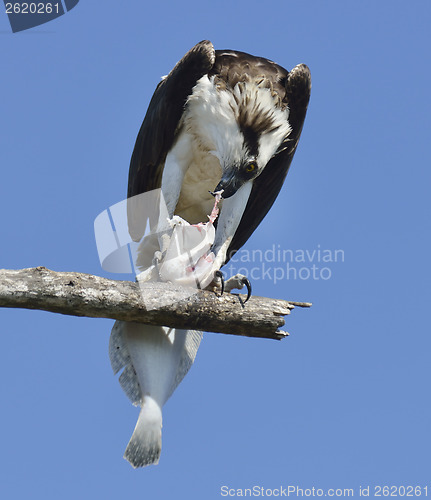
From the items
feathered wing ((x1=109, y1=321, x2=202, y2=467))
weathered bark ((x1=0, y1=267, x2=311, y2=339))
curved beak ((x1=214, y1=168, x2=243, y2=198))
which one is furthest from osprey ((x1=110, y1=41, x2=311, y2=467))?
weathered bark ((x1=0, y1=267, x2=311, y2=339))

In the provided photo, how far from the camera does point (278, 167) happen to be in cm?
736

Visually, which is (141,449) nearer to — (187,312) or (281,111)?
(187,312)

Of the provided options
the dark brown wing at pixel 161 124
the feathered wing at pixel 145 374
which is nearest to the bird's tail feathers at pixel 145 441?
the feathered wing at pixel 145 374

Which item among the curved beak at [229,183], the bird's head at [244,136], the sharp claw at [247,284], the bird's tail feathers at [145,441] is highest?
the bird's head at [244,136]

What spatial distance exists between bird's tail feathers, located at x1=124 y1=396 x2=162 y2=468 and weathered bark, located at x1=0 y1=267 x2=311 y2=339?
85cm

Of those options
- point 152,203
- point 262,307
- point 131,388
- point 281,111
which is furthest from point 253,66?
point 131,388

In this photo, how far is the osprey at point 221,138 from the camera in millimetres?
6742

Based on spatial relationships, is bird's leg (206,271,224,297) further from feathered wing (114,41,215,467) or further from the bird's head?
the bird's head

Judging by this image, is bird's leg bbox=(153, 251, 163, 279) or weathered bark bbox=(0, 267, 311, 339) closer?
weathered bark bbox=(0, 267, 311, 339)

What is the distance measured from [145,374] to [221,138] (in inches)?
86.1

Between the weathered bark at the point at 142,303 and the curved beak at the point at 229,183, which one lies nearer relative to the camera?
the weathered bark at the point at 142,303

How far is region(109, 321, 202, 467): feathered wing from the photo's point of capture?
18.8ft

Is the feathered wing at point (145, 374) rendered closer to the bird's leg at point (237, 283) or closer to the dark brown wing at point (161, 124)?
the bird's leg at point (237, 283)

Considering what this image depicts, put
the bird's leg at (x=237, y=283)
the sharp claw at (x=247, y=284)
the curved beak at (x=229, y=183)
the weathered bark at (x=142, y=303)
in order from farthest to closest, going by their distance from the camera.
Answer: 1. the curved beak at (x=229, y=183)
2. the bird's leg at (x=237, y=283)
3. the sharp claw at (x=247, y=284)
4. the weathered bark at (x=142, y=303)
